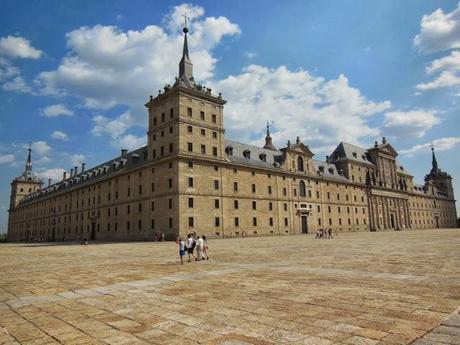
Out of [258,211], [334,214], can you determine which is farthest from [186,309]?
[334,214]

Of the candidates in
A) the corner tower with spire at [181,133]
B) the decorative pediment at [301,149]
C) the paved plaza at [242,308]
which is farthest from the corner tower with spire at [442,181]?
the paved plaza at [242,308]

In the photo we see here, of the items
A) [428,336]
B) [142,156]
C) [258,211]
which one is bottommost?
[428,336]

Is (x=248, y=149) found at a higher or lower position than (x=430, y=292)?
higher

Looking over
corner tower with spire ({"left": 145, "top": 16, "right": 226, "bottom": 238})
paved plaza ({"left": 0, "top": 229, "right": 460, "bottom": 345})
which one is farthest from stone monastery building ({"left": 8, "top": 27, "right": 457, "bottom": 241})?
paved plaza ({"left": 0, "top": 229, "right": 460, "bottom": 345})

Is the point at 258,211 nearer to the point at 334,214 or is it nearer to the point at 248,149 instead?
the point at 248,149

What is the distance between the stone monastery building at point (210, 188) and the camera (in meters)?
Answer: 45.6

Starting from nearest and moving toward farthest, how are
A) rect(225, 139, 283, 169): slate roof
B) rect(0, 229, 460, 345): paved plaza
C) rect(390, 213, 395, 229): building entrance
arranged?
rect(0, 229, 460, 345): paved plaza → rect(225, 139, 283, 169): slate roof → rect(390, 213, 395, 229): building entrance

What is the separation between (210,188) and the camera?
4725 cm

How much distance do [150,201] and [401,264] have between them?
39682 millimetres

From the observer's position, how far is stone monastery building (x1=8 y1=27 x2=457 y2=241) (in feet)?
150

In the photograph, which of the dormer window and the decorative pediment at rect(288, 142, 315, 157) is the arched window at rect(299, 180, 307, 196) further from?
the dormer window

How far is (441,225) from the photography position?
11725 centimetres

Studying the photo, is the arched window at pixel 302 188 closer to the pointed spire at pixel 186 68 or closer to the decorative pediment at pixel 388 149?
the pointed spire at pixel 186 68

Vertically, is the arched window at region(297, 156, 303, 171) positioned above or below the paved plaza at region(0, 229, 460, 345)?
above
